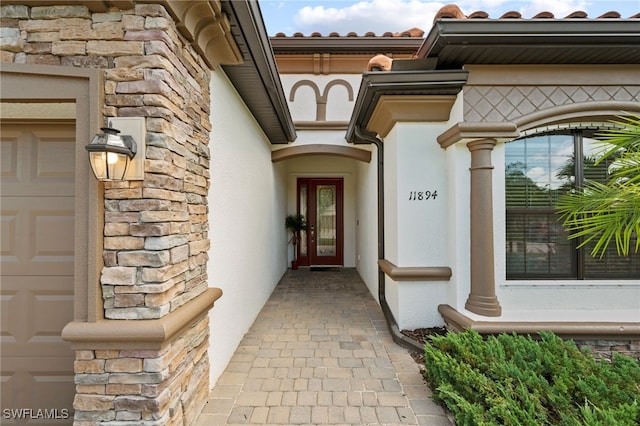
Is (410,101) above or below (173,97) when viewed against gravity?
above

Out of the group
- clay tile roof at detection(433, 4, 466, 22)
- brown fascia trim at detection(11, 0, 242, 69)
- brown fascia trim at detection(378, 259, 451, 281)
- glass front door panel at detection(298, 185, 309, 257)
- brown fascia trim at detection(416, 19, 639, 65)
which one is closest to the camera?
brown fascia trim at detection(11, 0, 242, 69)

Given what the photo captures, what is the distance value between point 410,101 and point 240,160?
2.13 metres

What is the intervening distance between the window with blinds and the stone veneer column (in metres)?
0.38

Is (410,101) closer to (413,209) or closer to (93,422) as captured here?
A: (413,209)

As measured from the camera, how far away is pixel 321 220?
8078 mm

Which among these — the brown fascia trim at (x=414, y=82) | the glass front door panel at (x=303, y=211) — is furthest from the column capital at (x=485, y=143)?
the glass front door panel at (x=303, y=211)

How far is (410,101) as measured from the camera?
3439mm

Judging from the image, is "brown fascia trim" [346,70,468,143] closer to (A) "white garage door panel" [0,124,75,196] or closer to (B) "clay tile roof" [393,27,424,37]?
(A) "white garage door panel" [0,124,75,196]

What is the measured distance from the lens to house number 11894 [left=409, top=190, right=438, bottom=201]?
360cm

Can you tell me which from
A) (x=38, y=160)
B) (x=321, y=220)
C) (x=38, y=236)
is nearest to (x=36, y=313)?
(x=38, y=236)

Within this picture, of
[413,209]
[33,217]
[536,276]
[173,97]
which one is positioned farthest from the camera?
[413,209]

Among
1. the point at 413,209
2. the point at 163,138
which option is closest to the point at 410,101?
the point at 413,209

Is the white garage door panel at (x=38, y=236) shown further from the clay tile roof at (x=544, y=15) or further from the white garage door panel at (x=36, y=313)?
the clay tile roof at (x=544, y=15)

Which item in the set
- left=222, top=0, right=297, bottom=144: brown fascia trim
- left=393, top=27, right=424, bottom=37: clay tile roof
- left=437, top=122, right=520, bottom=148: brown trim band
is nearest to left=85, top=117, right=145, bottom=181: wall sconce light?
left=222, top=0, right=297, bottom=144: brown fascia trim
